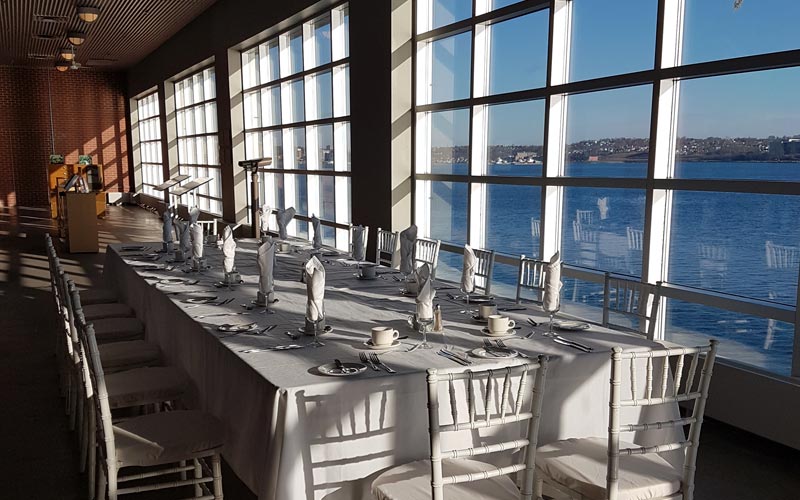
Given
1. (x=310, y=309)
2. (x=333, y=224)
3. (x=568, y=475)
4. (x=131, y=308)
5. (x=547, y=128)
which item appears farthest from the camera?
(x=333, y=224)

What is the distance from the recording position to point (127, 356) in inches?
148

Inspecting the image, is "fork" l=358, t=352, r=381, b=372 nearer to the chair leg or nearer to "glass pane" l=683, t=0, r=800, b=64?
the chair leg

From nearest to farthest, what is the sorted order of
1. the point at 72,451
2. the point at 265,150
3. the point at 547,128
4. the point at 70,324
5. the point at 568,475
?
the point at 568,475 → the point at 70,324 → the point at 72,451 → the point at 547,128 → the point at 265,150

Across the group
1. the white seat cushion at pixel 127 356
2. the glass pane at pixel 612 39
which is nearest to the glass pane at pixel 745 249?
the glass pane at pixel 612 39

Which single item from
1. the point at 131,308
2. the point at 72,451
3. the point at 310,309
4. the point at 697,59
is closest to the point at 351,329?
the point at 310,309

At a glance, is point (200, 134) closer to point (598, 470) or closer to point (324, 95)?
point (324, 95)

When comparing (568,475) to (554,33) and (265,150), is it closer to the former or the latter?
(554,33)

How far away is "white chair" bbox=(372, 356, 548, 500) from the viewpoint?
198cm

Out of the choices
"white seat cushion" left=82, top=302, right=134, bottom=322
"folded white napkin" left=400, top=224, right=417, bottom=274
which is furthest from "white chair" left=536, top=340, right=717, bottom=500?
"white seat cushion" left=82, top=302, right=134, bottom=322

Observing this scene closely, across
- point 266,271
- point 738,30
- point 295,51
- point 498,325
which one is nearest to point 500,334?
point 498,325

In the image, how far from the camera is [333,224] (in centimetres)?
873

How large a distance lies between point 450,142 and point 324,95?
3155 millimetres

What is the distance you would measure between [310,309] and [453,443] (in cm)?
91

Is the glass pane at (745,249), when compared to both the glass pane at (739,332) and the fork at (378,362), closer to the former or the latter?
the glass pane at (739,332)
